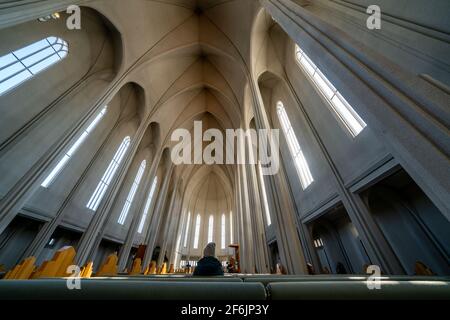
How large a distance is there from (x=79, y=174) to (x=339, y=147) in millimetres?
11652

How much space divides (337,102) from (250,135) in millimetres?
5409

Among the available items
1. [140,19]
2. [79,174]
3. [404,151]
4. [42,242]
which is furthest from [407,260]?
[140,19]

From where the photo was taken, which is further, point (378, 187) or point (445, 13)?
point (378, 187)

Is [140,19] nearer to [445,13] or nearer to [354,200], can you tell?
[445,13]

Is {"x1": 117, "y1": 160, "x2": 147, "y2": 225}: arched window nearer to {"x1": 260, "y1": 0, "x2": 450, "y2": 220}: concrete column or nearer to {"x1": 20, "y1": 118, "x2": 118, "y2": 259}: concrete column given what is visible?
{"x1": 20, "y1": 118, "x2": 118, "y2": 259}: concrete column

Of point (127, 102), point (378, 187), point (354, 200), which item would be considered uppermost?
point (127, 102)

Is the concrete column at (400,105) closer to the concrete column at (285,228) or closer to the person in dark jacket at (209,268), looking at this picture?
the person in dark jacket at (209,268)

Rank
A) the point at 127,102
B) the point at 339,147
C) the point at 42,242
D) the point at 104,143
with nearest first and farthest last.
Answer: the point at 339,147 < the point at 42,242 < the point at 104,143 < the point at 127,102

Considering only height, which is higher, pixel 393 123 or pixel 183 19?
pixel 183 19

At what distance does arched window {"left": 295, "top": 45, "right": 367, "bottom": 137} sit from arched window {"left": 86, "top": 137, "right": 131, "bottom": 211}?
11520 mm

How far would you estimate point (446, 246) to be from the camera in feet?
12.6

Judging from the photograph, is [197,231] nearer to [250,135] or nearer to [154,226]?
[154,226]

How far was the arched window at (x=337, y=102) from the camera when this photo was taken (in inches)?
195

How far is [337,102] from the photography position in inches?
222
